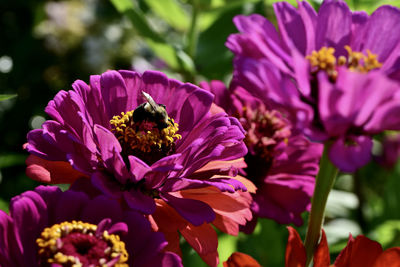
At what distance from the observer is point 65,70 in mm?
1131

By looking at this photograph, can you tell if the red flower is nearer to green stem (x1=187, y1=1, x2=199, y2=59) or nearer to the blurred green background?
the blurred green background

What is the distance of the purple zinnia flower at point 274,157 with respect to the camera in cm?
59

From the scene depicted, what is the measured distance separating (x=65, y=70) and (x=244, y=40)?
75 centimetres

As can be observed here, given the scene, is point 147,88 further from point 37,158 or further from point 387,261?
point 387,261

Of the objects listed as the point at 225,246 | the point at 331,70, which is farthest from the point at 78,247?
the point at 225,246

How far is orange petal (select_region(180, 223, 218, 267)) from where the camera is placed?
1.49ft

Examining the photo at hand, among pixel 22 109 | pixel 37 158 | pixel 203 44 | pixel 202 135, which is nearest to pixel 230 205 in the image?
pixel 202 135

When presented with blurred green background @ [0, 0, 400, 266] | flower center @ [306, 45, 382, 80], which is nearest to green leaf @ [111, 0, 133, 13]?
blurred green background @ [0, 0, 400, 266]

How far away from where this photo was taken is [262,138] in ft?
2.05

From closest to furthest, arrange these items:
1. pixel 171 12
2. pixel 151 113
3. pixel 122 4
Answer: pixel 151 113
pixel 122 4
pixel 171 12

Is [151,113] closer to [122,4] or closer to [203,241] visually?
[203,241]

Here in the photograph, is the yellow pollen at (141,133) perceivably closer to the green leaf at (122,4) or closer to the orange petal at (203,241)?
the orange petal at (203,241)

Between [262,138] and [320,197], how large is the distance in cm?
18

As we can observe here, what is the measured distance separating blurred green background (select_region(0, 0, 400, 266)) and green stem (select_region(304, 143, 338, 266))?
18cm
